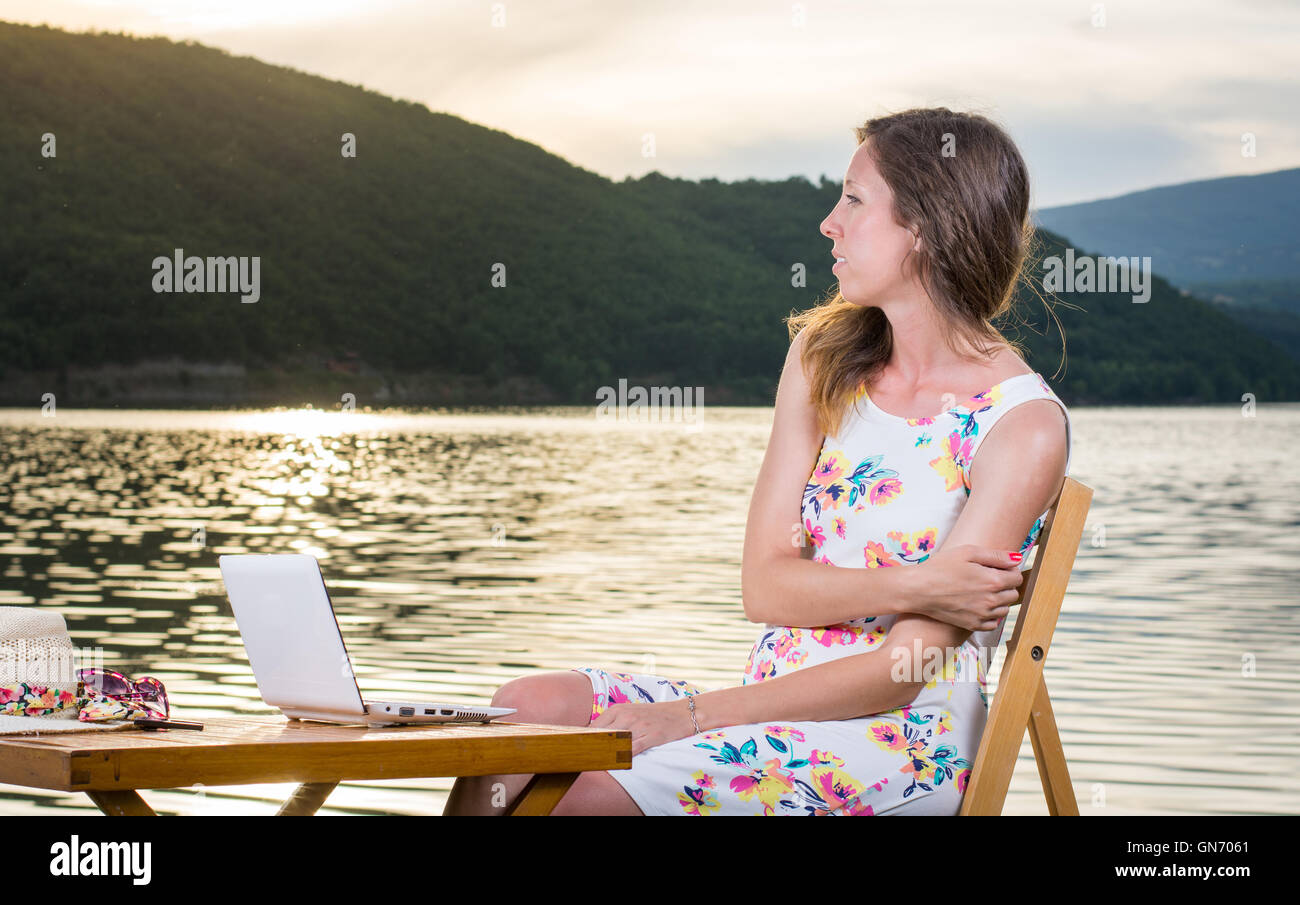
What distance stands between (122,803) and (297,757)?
0.20 m

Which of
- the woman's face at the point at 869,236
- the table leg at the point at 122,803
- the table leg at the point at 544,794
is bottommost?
the table leg at the point at 544,794

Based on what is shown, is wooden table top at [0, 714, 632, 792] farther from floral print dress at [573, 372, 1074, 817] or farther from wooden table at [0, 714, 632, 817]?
floral print dress at [573, 372, 1074, 817]

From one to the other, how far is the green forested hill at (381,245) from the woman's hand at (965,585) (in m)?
62.0

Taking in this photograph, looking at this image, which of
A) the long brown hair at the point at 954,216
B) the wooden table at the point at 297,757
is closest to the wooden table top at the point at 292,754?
the wooden table at the point at 297,757

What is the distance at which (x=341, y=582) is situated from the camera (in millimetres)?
11031

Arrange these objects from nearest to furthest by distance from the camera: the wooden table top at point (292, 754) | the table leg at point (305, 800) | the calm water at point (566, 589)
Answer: the wooden table top at point (292, 754) < the table leg at point (305, 800) < the calm water at point (566, 589)

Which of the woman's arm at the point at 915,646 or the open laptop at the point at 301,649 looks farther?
the woman's arm at the point at 915,646

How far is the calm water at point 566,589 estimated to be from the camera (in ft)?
19.2

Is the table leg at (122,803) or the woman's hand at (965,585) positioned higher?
the woman's hand at (965,585)

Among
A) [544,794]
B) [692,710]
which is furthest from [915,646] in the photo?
[544,794]

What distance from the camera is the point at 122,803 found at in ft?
6.10

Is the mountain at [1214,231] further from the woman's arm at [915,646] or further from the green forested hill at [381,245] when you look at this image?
the woman's arm at [915,646]

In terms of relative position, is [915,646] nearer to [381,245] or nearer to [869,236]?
[869,236]
